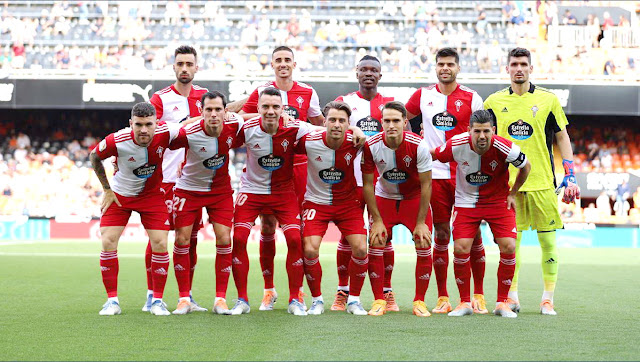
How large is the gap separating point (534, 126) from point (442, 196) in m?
1.04

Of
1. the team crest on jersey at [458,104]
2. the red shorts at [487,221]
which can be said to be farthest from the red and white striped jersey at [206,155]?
the red shorts at [487,221]

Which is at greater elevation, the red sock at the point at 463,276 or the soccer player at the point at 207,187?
the soccer player at the point at 207,187

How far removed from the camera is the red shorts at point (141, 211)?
688 centimetres

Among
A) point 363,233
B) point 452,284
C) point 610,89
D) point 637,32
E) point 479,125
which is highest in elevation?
point 637,32

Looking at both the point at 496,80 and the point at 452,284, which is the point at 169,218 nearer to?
the point at 452,284

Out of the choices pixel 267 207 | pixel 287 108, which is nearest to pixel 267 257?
pixel 267 207

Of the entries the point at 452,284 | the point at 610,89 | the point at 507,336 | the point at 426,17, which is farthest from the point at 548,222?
the point at 426,17

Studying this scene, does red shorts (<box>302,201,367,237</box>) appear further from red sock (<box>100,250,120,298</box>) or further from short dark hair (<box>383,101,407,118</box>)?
red sock (<box>100,250,120,298</box>)

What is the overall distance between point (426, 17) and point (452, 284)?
1685 cm

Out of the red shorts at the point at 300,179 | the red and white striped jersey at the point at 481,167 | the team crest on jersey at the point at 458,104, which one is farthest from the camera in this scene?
the red shorts at the point at 300,179

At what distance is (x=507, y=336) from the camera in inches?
217

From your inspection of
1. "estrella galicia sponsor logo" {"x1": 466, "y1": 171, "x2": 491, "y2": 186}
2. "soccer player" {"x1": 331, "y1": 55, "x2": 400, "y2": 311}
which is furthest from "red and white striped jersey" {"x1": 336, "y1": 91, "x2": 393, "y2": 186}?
"estrella galicia sponsor logo" {"x1": 466, "y1": 171, "x2": 491, "y2": 186}

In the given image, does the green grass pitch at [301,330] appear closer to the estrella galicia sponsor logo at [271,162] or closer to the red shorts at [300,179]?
the red shorts at [300,179]

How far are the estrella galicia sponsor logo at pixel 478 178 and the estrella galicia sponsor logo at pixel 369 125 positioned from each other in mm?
1127
